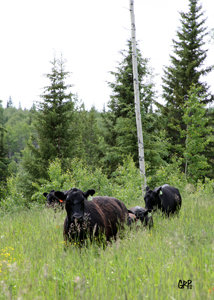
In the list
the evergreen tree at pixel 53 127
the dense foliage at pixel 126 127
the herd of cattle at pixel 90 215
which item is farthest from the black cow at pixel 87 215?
the evergreen tree at pixel 53 127

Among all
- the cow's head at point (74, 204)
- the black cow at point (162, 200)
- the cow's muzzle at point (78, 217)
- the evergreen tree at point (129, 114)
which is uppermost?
the evergreen tree at point (129, 114)

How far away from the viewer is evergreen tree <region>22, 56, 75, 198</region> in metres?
19.8

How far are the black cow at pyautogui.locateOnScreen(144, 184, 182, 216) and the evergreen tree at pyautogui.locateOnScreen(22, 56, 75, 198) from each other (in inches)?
489

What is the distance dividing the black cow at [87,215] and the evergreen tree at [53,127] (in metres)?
14.2

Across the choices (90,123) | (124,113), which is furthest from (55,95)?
(90,123)

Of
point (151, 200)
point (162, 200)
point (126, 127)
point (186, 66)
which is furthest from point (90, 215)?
point (186, 66)

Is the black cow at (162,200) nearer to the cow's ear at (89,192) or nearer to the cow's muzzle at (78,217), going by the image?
the cow's ear at (89,192)

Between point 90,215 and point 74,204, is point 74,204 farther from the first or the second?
point 90,215

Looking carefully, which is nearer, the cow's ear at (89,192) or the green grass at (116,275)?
the green grass at (116,275)

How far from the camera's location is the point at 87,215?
4.84 m

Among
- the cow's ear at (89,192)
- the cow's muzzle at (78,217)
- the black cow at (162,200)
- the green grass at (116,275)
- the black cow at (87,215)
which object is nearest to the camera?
the green grass at (116,275)

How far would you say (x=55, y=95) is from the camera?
20656mm

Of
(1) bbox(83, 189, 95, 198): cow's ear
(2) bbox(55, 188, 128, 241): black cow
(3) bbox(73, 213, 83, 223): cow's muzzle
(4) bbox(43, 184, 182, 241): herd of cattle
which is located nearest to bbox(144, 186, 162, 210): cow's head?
(4) bbox(43, 184, 182, 241): herd of cattle

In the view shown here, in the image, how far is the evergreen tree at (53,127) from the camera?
19.8m
